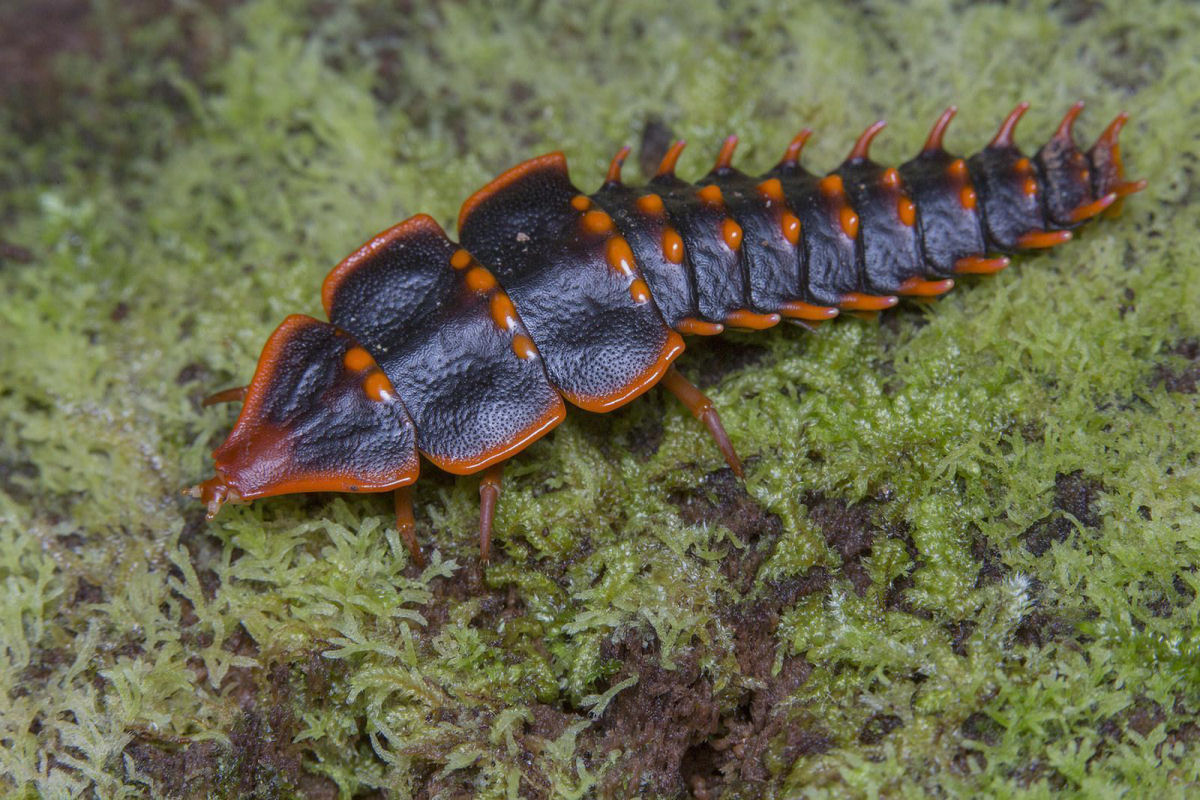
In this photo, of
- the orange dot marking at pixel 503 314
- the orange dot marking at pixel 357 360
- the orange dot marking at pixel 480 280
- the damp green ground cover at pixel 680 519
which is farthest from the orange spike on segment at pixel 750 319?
the orange dot marking at pixel 357 360

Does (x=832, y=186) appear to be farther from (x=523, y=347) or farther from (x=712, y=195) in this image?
(x=523, y=347)

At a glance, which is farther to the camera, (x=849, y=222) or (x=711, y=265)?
(x=849, y=222)

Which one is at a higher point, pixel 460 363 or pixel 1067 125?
pixel 460 363

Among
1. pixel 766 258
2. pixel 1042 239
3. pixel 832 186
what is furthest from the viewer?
pixel 1042 239

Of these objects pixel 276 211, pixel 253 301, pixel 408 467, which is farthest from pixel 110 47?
pixel 408 467

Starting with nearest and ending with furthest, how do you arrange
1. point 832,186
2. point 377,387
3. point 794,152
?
point 377,387
point 832,186
point 794,152

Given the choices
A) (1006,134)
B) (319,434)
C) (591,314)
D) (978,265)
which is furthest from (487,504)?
(1006,134)

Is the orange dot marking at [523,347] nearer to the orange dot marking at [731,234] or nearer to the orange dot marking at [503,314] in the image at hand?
the orange dot marking at [503,314]
